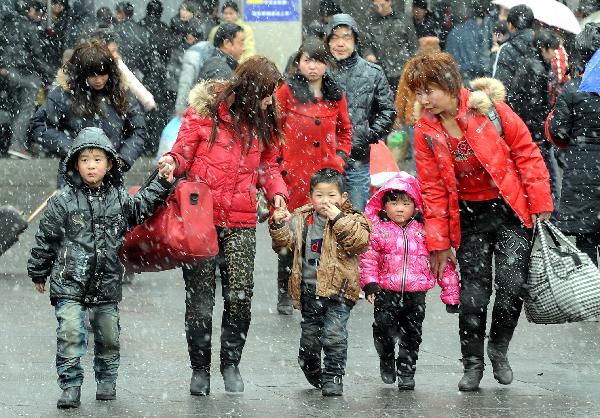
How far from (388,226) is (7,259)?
6.06 m

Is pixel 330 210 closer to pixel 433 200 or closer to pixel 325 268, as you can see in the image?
pixel 325 268

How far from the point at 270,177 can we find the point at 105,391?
1.59 meters

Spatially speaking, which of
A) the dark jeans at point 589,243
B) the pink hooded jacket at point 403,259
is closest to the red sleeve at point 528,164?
the pink hooded jacket at point 403,259

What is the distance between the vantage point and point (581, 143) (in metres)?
11.1

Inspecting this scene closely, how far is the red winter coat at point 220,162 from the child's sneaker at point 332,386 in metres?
0.93

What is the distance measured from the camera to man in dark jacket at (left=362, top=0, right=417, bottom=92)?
59.0ft

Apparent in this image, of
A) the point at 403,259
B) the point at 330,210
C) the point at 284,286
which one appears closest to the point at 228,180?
the point at 330,210

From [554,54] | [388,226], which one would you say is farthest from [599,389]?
[554,54]

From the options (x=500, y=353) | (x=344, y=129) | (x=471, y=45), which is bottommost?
(x=500, y=353)

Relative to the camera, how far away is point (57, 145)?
9883 millimetres

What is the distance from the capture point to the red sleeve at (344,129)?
10.7 m

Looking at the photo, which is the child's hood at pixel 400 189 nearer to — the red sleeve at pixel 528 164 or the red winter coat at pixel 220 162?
the red sleeve at pixel 528 164

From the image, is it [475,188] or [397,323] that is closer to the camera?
[475,188]

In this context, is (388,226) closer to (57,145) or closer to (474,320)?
(474,320)
